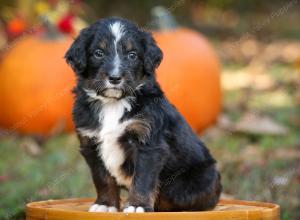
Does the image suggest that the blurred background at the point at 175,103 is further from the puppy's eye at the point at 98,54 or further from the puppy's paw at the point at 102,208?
the puppy's eye at the point at 98,54

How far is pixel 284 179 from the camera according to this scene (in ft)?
22.0

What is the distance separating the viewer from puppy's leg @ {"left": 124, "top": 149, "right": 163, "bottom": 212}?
13.5ft

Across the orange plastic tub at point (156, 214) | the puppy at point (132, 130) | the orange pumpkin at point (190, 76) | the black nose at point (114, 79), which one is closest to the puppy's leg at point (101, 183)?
the puppy at point (132, 130)

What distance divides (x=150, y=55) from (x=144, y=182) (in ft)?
2.70

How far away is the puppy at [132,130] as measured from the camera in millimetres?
4195

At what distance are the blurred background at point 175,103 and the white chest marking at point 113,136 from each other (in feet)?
3.94

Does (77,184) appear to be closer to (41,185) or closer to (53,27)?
(41,185)

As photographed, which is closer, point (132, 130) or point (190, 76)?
point (132, 130)

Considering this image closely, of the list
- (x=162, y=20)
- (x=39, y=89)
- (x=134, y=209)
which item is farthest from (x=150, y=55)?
(x=162, y=20)

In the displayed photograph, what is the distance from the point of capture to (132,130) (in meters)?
4.21

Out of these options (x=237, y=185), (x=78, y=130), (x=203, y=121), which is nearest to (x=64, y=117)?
(x=203, y=121)

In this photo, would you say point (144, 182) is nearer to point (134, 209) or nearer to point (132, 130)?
point (134, 209)

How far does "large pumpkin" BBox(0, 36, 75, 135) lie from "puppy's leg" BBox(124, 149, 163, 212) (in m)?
4.82

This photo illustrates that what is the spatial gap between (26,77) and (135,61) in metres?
5.01
